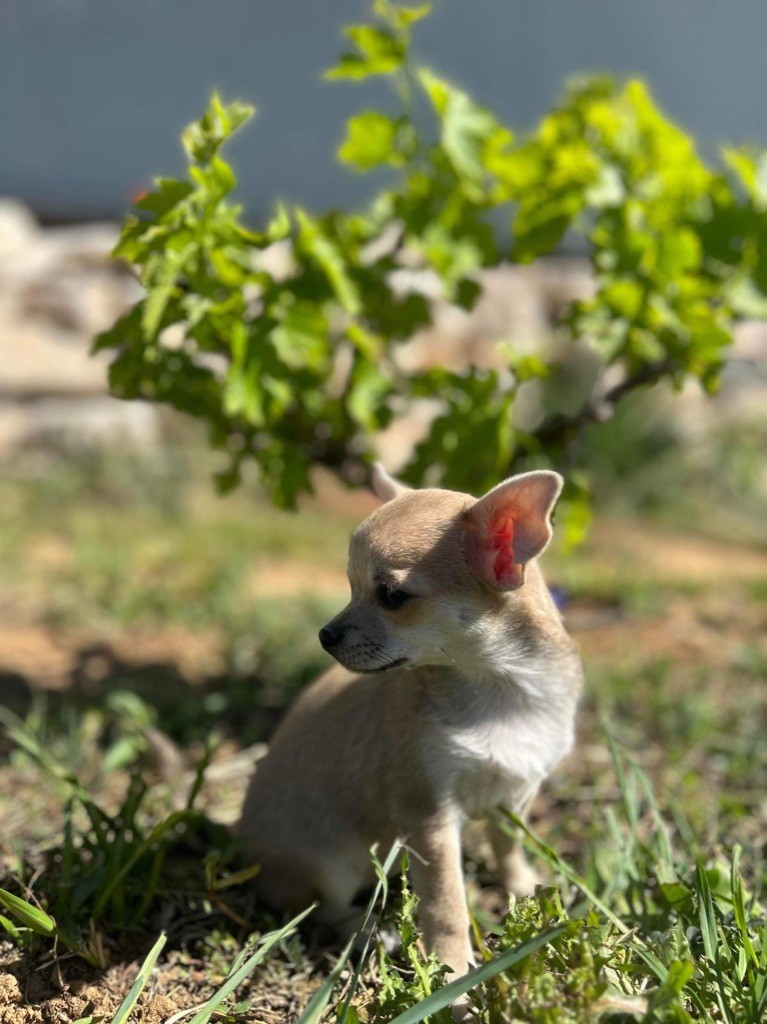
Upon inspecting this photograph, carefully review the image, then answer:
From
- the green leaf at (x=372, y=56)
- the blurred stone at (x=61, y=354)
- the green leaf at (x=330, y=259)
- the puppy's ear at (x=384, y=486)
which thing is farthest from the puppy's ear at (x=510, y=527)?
the blurred stone at (x=61, y=354)

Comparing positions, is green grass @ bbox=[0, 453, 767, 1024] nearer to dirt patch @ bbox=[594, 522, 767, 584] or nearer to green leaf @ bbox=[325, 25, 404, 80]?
dirt patch @ bbox=[594, 522, 767, 584]

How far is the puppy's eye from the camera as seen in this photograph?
8.20 ft

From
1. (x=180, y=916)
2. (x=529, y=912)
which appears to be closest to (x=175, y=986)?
(x=180, y=916)

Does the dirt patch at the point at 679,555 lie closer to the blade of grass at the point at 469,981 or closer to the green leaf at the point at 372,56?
the green leaf at the point at 372,56

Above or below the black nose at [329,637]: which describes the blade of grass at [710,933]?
below

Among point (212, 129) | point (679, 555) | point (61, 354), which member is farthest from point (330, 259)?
point (61, 354)

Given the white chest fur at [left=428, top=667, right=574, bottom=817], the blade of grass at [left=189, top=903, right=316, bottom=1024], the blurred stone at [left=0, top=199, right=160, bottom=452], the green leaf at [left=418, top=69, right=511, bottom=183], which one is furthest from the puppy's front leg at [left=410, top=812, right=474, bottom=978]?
the blurred stone at [left=0, top=199, right=160, bottom=452]

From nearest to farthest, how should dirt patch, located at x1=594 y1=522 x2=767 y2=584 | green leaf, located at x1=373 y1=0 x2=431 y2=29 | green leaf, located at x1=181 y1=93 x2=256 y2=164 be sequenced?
green leaf, located at x1=181 y1=93 x2=256 y2=164
green leaf, located at x1=373 y1=0 x2=431 y2=29
dirt patch, located at x1=594 y1=522 x2=767 y2=584

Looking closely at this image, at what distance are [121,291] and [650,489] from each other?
5466 mm

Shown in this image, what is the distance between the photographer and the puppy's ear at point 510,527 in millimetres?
2381

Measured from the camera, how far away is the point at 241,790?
13.0 ft

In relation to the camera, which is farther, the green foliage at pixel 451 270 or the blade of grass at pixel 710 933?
the green foliage at pixel 451 270

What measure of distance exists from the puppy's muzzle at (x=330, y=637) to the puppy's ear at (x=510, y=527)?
363 mm

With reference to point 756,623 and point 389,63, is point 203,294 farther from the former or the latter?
point 756,623
